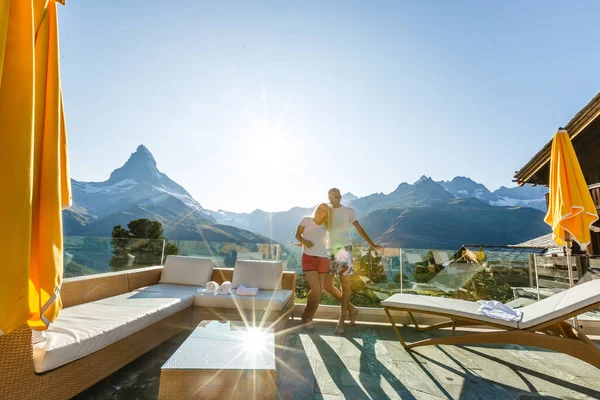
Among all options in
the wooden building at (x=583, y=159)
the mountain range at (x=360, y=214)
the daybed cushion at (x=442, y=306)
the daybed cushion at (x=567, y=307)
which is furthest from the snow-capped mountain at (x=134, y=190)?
the daybed cushion at (x=567, y=307)

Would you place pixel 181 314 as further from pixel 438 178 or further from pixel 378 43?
pixel 438 178

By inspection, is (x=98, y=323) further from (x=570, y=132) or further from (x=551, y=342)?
(x=570, y=132)

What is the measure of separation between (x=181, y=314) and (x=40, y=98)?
8.08 feet

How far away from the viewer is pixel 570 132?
22.4 ft

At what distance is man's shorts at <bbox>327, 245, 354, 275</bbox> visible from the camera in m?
3.82

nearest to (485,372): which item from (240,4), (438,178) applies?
(240,4)

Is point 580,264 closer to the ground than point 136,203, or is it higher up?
closer to the ground

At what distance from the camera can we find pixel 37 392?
153cm

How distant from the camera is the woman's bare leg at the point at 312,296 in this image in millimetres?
3797

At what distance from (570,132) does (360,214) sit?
3887 inches

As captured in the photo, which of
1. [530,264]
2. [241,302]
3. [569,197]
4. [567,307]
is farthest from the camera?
[530,264]

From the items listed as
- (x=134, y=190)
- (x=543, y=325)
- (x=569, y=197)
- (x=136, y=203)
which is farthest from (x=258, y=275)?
(x=134, y=190)

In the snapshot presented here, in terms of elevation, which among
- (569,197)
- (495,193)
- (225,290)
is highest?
(495,193)

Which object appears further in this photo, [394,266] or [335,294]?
[394,266]
